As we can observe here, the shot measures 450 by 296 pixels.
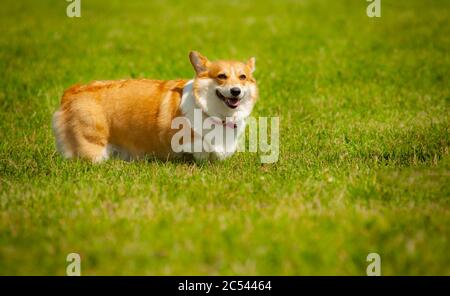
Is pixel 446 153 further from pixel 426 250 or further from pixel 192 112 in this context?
pixel 192 112

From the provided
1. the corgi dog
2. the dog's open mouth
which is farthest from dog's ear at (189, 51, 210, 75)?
the dog's open mouth

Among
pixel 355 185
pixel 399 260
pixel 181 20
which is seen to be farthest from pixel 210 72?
pixel 181 20

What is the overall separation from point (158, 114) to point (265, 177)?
1547mm

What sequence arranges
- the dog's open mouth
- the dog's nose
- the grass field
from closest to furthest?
the grass field, the dog's nose, the dog's open mouth

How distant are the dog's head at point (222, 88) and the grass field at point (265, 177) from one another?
609 mm

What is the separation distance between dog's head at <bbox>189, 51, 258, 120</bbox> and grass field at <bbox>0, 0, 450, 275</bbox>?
0.61 m

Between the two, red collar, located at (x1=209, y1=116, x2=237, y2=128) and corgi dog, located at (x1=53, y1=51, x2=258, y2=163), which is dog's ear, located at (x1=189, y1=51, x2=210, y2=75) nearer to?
corgi dog, located at (x1=53, y1=51, x2=258, y2=163)

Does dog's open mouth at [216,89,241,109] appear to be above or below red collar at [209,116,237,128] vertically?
above

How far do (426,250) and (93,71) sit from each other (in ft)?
26.3

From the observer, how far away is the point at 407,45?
466 inches

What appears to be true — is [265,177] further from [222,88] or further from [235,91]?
[222,88]

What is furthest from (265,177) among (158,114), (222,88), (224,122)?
(158,114)

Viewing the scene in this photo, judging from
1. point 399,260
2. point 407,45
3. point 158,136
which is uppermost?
point 407,45

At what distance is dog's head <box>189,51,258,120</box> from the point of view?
5781 millimetres
